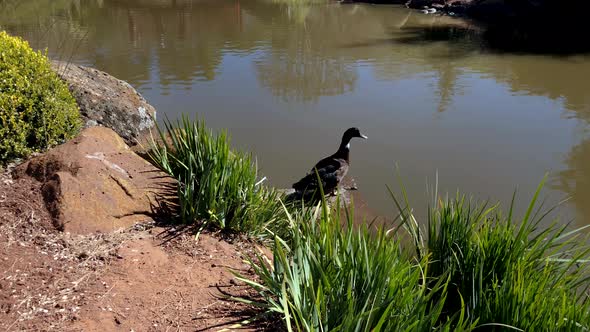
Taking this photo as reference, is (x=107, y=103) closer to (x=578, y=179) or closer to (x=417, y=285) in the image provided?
(x=417, y=285)

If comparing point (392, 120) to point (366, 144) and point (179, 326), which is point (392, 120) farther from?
point (179, 326)

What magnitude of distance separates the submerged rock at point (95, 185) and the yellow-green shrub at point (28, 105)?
42 cm

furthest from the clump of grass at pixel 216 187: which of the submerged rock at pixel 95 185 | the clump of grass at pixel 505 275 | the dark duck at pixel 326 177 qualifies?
the dark duck at pixel 326 177

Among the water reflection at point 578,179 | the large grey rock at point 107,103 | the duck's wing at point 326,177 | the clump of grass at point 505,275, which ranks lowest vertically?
the water reflection at point 578,179

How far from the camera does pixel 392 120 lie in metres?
9.80

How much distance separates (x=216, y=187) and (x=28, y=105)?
7.01ft

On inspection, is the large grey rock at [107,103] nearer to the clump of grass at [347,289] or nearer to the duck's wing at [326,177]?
the duck's wing at [326,177]

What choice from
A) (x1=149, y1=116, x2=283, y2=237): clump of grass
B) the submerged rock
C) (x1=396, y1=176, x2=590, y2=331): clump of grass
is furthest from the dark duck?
(x1=396, y1=176, x2=590, y2=331): clump of grass

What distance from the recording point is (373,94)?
37.9 ft

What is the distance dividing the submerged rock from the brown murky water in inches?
105

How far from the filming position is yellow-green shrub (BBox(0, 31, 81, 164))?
4684 millimetres

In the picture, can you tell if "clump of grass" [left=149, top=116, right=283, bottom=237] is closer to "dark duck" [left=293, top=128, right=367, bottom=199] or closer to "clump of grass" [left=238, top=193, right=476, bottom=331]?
"clump of grass" [left=238, top=193, right=476, bottom=331]

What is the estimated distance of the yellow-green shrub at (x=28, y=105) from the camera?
468 centimetres

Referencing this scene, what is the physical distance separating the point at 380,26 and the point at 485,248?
20.7 meters
